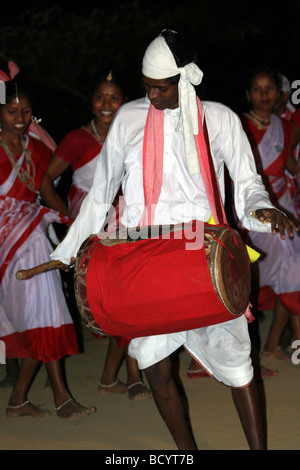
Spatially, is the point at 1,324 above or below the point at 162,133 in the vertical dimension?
below

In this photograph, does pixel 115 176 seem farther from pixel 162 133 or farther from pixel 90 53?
pixel 90 53

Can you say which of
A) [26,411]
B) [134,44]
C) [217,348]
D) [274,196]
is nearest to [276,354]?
[274,196]

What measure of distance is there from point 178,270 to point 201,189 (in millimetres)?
497

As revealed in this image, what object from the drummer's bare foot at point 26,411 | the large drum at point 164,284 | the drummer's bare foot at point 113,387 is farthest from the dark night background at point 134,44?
the large drum at point 164,284

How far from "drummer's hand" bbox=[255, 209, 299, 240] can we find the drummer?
0.06m

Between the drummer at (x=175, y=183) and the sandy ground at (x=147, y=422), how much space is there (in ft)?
1.63

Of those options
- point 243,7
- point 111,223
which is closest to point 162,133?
point 111,223

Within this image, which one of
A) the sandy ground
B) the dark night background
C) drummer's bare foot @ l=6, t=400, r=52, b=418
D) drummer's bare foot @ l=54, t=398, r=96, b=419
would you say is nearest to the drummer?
the sandy ground

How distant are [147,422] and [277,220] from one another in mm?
1604

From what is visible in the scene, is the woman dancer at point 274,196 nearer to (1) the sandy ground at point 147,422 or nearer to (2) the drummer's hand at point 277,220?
(1) the sandy ground at point 147,422

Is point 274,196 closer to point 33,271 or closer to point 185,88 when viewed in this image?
point 185,88

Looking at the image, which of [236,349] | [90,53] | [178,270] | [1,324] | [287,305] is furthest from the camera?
[90,53]

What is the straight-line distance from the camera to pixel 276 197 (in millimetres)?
4754

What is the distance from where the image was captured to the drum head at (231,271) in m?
2.63
